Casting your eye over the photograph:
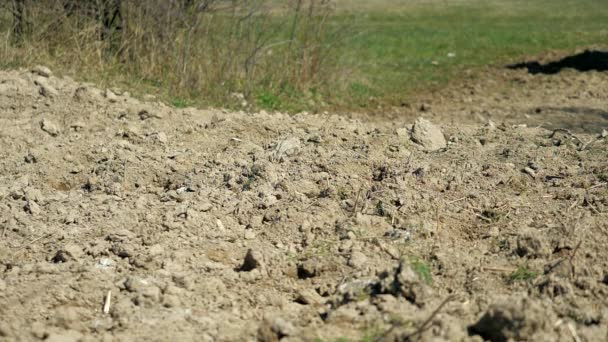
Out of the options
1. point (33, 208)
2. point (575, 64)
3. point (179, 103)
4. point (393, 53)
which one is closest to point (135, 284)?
point (33, 208)

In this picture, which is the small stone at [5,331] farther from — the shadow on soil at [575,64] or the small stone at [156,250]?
the shadow on soil at [575,64]

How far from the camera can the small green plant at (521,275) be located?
367 cm

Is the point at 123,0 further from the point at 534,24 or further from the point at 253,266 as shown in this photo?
the point at 534,24

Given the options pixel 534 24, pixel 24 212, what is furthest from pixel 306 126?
pixel 534 24

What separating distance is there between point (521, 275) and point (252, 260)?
1208 millimetres

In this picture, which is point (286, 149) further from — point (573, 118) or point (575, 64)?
point (575, 64)

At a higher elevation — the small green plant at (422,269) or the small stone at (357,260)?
the small green plant at (422,269)

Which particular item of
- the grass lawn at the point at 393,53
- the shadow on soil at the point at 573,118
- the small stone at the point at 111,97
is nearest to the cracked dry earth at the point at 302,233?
the small stone at the point at 111,97

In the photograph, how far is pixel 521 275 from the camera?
3.70 metres

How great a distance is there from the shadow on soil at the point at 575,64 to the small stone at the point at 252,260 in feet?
30.3

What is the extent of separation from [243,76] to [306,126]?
10.5 feet

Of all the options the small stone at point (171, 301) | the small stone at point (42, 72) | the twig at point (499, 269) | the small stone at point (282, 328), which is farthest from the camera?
the small stone at point (42, 72)

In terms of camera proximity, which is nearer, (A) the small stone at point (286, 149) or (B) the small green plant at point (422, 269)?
(B) the small green plant at point (422, 269)

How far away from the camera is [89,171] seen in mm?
5332
